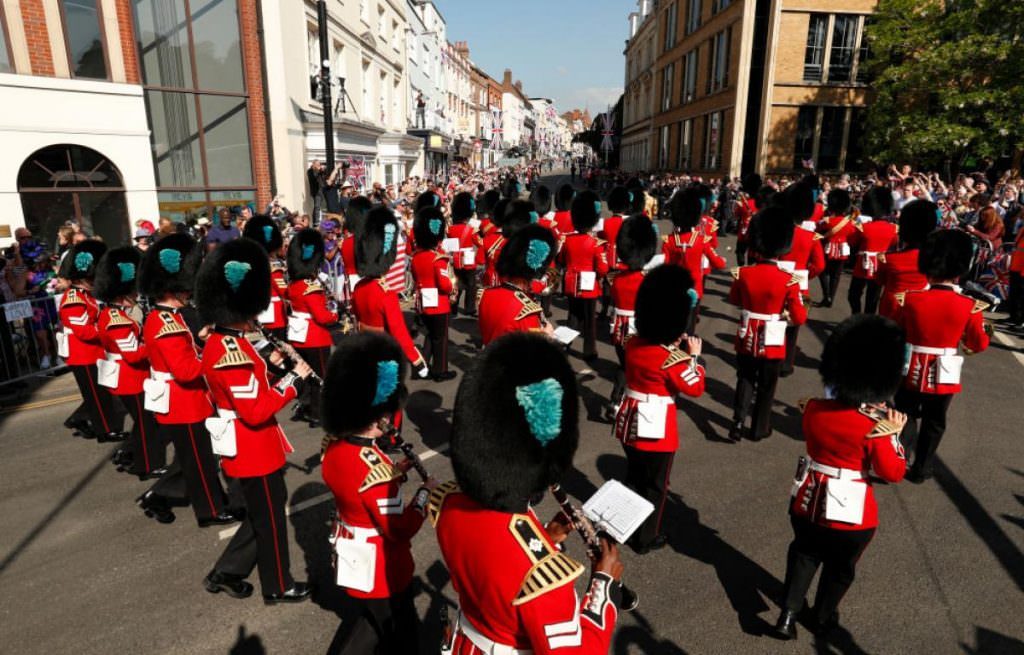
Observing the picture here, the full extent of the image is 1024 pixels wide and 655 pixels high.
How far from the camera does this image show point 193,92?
15.3m

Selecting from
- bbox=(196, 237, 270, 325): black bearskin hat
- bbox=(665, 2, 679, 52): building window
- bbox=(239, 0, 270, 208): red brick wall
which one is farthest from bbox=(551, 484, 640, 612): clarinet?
bbox=(665, 2, 679, 52): building window

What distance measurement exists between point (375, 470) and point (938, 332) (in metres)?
4.81

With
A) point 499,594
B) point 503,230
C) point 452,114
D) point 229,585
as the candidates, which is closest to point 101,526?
point 229,585

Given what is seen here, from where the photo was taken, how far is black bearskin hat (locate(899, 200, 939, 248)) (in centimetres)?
691

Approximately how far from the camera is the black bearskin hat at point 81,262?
5.82 metres

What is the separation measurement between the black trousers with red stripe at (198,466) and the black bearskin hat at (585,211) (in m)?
5.54

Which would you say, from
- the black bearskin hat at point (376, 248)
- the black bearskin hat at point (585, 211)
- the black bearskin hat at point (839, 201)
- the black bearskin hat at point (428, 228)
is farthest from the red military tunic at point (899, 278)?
the black bearskin hat at point (376, 248)

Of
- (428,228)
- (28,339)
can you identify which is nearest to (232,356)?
(428,228)

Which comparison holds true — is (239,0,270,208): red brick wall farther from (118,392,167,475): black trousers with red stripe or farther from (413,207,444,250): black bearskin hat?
(118,392,167,475): black trousers with red stripe

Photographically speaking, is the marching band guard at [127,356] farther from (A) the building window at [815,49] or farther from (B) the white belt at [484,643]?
(A) the building window at [815,49]

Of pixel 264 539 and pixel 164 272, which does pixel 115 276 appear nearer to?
pixel 164 272

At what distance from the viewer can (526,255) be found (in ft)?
17.6

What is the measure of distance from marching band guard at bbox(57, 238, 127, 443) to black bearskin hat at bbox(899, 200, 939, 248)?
28.0 feet

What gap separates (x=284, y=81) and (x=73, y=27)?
4740 mm
